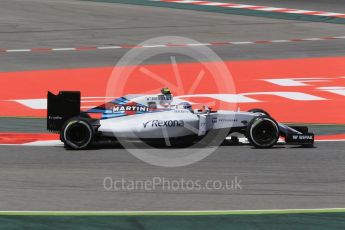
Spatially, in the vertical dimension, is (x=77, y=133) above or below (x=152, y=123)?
below

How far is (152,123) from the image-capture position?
16125mm

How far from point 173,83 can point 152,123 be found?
9.82 m

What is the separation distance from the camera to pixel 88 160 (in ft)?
50.4

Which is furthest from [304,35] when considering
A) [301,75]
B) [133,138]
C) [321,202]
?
[321,202]

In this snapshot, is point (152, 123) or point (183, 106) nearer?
point (152, 123)

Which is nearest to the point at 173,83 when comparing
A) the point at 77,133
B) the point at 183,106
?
the point at 183,106

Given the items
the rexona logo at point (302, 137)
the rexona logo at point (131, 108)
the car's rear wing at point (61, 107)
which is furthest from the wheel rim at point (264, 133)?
the car's rear wing at point (61, 107)

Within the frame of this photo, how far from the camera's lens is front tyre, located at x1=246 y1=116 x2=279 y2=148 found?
642 inches

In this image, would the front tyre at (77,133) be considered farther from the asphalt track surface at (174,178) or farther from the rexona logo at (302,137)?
the rexona logo at (302,137)

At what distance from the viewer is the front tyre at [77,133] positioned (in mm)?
16031

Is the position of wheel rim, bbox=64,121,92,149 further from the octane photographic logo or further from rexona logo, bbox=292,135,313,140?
rexona logo, bbox=292,135,313,140

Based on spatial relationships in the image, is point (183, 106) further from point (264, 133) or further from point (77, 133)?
point (77, 133)

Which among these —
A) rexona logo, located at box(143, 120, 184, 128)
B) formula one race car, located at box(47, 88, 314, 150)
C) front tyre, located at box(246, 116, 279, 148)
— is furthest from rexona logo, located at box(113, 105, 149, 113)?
front tyre, located at box(246, 116, 279, 148)

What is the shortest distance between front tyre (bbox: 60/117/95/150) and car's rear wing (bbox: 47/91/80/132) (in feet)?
1.16
